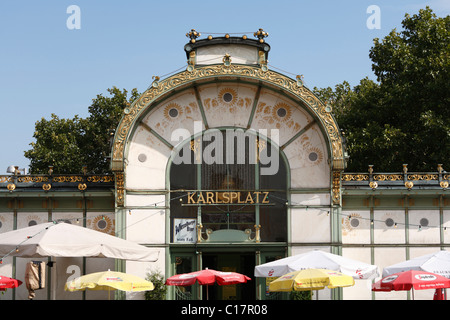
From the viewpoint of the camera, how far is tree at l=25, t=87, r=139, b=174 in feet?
134

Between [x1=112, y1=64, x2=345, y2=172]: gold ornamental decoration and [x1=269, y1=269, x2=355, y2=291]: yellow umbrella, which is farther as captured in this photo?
[x1=112, y1=64, x2=345, y2=172]: gold ornamental decoration

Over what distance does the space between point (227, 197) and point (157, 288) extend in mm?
3790

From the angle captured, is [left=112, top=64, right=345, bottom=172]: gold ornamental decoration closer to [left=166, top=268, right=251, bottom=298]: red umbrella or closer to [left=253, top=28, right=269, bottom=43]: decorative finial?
[left=253, top=28, right=269, bottom=43]: decorative finial

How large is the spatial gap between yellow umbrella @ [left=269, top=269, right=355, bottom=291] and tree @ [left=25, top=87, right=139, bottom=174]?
25.8 m

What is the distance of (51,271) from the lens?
75.5 ft

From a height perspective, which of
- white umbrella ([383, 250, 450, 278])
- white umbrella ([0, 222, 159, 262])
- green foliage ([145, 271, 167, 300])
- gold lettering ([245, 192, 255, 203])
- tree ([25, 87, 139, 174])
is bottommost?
Result: green foliage ([145, 271, 167, 300])

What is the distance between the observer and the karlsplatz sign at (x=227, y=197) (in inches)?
931

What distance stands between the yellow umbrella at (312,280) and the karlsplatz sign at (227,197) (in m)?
7.03

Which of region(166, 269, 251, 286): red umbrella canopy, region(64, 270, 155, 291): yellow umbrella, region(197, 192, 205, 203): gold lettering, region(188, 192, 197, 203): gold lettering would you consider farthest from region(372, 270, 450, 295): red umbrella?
region(188, 192, 197, 203): gold lettering

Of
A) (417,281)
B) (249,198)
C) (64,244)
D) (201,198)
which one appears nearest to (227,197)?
(249,198)

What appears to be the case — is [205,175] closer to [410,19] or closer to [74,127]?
[410,19]

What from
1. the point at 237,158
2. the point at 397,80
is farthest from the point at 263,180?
the point at 397,80
